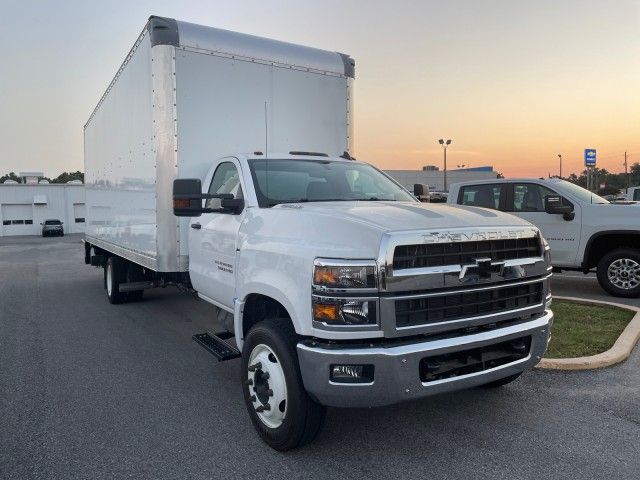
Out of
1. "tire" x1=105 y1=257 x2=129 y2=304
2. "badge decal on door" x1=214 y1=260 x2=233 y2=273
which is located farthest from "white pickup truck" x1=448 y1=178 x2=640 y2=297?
"tire" x1=105 y1=257 x2=129 y2=304

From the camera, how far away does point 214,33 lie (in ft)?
19.8

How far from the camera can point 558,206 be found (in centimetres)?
887

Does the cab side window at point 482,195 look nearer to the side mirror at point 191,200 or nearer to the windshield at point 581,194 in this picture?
the windshield at point 581,194

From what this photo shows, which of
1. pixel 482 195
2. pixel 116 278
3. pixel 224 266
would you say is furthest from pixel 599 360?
pixel 116 278

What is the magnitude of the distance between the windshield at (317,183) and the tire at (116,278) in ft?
16.3

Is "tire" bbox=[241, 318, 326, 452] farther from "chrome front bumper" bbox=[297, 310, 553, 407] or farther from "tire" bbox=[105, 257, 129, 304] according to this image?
"tire" bbox=[105, 257, 129, 304]

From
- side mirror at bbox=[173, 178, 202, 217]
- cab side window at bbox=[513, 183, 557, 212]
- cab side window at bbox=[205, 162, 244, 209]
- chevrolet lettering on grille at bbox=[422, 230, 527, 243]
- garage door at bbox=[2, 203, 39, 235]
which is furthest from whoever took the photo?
garage door at bbox=[2, 203, 39, 235]

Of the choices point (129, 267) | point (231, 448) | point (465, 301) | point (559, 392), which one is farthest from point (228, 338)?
point (129, 267)

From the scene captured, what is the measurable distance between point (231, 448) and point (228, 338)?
1678 millimetres

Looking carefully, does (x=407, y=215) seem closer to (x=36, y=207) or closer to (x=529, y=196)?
(x=529, y=196)

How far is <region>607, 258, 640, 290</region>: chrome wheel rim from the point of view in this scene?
8562 millimetres

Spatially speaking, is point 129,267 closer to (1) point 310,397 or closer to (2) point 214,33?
(2) point 214,33

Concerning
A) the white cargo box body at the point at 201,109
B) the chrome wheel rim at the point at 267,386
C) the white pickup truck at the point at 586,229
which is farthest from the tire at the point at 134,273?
the white pickup truck at the point at 586,229

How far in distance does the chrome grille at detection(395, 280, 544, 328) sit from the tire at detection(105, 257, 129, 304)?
6.79 metres
